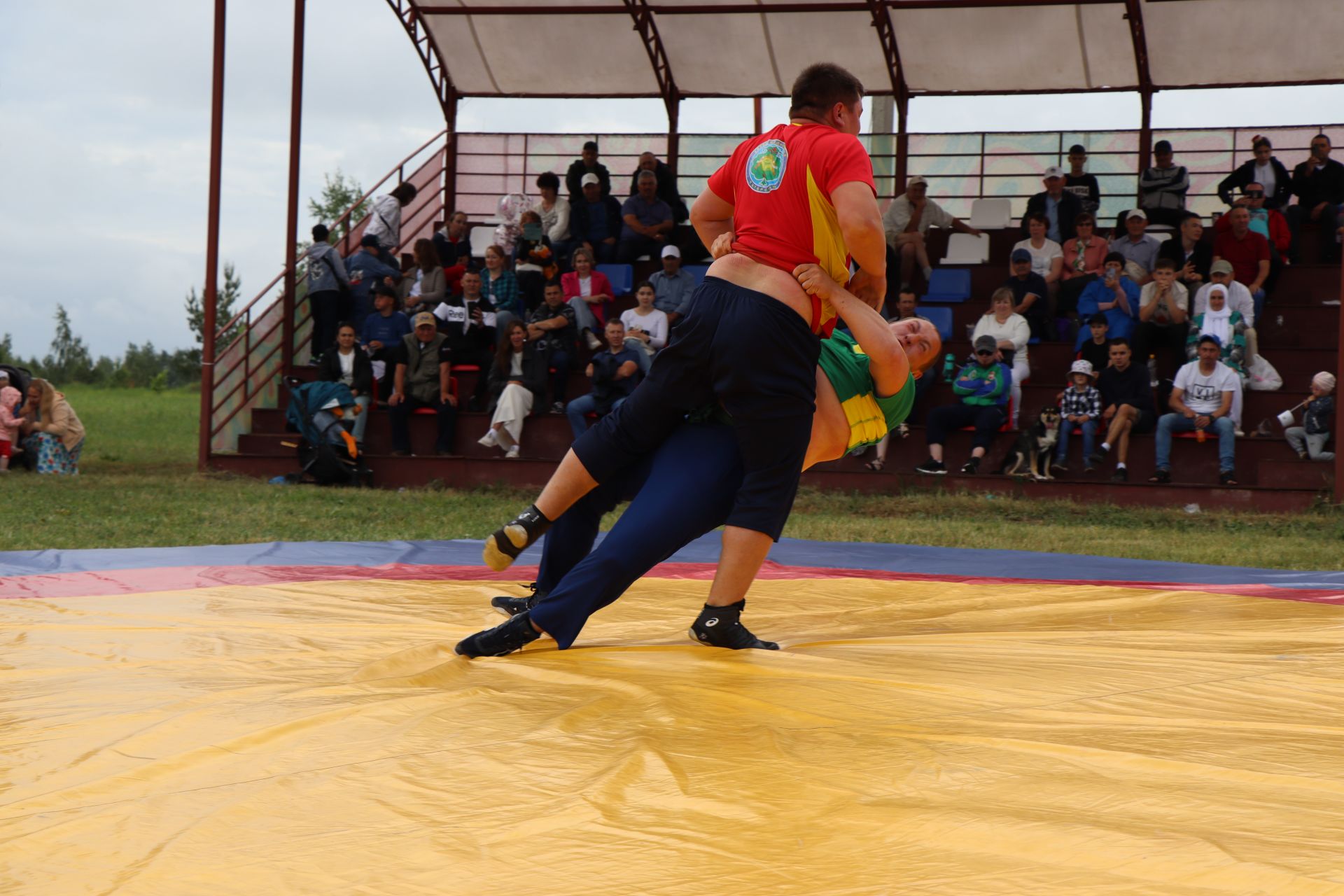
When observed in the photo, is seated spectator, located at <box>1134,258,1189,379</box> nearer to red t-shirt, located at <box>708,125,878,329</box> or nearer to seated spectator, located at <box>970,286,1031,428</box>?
seated spectator, located at <box>970,286,1031,428</box>

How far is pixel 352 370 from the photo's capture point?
1006 cm

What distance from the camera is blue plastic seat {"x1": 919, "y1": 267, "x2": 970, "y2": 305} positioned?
10.8m

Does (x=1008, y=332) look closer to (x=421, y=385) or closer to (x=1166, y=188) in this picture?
(x=1166, y=188)

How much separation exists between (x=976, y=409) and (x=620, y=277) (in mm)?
3700

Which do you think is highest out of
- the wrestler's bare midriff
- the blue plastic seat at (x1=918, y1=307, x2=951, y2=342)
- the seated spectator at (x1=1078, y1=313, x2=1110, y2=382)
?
the blue plastic seat at (x1=918, y1=307, x2=951, y2=342)

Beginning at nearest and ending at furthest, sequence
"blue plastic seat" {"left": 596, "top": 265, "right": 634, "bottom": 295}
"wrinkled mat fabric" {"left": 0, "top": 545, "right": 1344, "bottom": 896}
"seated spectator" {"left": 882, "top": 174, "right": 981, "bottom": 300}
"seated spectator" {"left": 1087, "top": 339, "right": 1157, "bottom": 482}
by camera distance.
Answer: "wrinkled mat fabric" {"left": 0, "top": 545, "right": 1344, "bottom": 896}, "seated spectator" {"left": 1087, "top": 339, "right": 1157, "bottom": 482}, "seated spectator" {"left": 882, "top": 174, "right": 981, "bottom": 300}, "blue plastic seat" {"left": 596, "top": 265, "right": 634, "bottom": 295}

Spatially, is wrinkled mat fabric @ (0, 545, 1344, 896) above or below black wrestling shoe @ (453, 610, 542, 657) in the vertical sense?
below

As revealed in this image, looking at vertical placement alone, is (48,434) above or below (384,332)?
below

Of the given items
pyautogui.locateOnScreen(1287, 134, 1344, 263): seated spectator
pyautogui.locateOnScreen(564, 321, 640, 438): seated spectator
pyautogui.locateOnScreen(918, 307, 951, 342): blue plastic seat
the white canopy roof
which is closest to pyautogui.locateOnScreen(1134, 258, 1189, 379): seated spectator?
pyautogui.locateOnScreen(918, 307, 951, 342): blue plastic seat

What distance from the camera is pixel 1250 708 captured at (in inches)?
85.1

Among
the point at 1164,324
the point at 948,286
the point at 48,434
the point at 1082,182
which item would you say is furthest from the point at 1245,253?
the point at 48,434

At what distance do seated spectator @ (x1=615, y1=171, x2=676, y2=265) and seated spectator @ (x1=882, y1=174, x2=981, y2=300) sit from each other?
2014mm

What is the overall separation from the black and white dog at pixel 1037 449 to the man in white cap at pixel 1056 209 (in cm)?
241

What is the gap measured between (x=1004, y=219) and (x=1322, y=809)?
1130 cm
